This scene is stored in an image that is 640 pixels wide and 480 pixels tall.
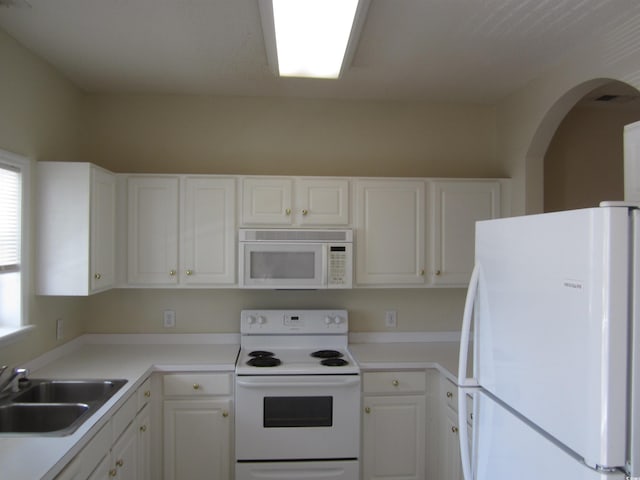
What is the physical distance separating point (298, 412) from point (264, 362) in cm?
Result: 35

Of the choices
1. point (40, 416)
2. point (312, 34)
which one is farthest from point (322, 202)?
point (40, 416)

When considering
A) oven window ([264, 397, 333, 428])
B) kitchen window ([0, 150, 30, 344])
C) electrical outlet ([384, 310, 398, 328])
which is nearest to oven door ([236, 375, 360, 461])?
oven window ([264, 397, 333, 428])

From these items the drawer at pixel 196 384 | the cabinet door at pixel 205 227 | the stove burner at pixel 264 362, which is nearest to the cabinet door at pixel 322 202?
the cabinet door at pixel 205 227

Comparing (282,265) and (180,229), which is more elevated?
(180,229)

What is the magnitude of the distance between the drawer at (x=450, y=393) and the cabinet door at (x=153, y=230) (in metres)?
1.76

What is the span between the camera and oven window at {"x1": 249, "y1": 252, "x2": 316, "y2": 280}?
2836 mm

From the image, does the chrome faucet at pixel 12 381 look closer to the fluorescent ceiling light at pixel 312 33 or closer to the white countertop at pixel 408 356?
the white countertop at pixel 408 356

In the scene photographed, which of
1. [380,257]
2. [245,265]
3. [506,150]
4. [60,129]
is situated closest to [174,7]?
[60,129]

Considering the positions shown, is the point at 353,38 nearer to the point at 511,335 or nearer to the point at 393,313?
the point at 511,335

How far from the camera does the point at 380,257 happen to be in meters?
2.93

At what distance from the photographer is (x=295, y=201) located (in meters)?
2.88

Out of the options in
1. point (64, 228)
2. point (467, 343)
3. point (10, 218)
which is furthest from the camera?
point (64, 228)

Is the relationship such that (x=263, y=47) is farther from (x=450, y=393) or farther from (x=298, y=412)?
(x=450, y=393)

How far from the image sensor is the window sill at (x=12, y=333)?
2.11 metres
